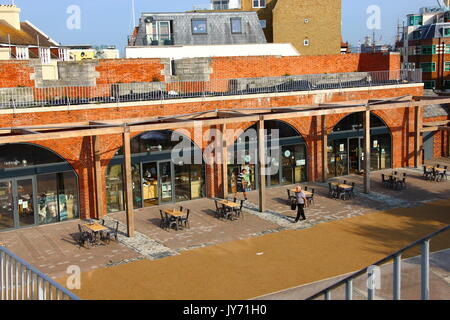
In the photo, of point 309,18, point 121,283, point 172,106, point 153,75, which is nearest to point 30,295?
point 121,283

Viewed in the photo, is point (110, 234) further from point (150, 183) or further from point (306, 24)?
point (306, 24)

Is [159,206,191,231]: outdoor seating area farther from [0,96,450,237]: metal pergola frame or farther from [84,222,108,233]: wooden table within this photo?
[84,222,108,233]: wooden table

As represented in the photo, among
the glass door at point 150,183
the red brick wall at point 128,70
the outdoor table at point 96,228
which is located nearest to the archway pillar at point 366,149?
the glass door at point 150,183

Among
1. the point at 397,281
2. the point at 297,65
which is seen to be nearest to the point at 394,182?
the point at 297,65

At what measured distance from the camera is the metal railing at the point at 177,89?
2105 centimetres

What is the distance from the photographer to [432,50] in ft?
195

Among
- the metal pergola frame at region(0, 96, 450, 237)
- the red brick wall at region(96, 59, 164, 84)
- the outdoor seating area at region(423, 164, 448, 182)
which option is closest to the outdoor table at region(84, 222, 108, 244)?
the metal pergola frame at region(0, 96, 450, 237)

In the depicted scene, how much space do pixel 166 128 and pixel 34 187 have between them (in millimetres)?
5024

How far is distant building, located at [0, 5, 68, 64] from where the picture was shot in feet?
91.8

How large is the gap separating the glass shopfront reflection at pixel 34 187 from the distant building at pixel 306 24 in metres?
20.2

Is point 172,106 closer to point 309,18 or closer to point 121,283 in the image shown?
point 121,283

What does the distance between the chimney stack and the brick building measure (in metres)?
9.10

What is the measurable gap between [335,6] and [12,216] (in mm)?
25675

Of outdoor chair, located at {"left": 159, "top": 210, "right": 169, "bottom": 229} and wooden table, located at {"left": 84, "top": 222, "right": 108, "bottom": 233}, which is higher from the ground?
wooden table, located at {"left": 84, "top": 222, "right": 108, "bottom": 233}
